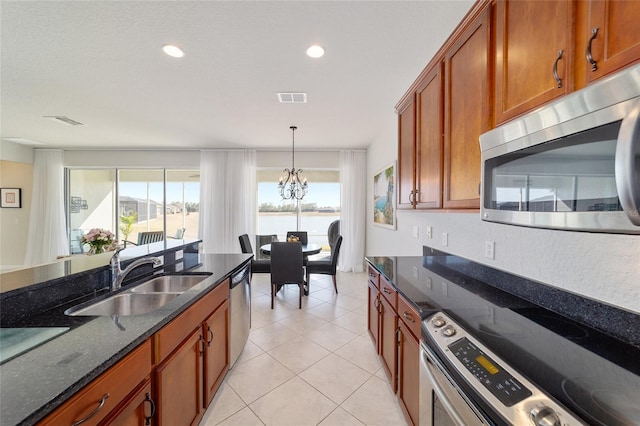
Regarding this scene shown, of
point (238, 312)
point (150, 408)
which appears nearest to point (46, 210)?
point (238, 312)

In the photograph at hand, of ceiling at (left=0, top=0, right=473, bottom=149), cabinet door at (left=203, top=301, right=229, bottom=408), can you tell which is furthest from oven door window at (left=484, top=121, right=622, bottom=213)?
cabinet door at (left=203, top=301, right=229, bottom=408)

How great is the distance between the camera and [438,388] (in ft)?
3.26

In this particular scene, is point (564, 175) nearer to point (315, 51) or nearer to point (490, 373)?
point (490, 373)

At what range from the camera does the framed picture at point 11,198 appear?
5.18 meters

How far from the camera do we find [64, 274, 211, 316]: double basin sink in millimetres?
1374

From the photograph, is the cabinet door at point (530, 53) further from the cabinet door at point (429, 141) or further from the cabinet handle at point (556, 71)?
the cabinet door at point (429, 141)

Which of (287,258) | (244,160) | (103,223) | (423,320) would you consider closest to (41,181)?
(103,223)

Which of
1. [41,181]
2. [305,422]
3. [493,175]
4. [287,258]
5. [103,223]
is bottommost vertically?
[305,422]

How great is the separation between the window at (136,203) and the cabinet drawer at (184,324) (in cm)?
430

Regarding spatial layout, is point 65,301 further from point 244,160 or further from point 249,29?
point 244,160

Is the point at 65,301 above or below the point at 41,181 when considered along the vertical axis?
below

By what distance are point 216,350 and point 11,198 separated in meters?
6.84

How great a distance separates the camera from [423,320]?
1206 millimetres

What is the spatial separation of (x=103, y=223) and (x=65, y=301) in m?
5.60
